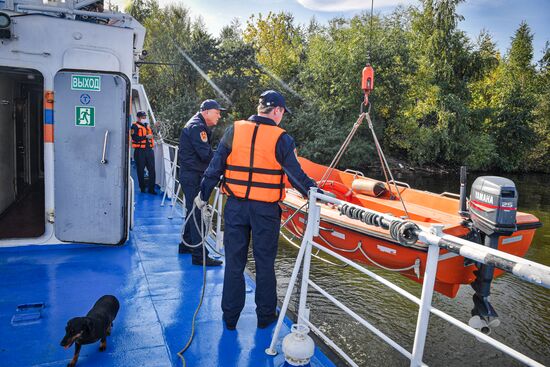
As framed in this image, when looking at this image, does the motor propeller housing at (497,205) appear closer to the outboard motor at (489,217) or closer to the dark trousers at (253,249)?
the outboard motor at (489,217)

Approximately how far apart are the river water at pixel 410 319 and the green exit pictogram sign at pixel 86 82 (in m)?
2.77

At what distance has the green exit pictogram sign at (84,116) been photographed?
375 centimetres

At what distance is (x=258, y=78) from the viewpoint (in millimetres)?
24125

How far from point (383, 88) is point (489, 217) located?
64.4 ft

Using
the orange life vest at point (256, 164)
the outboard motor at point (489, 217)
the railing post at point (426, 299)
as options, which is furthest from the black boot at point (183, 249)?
the railing post at point (426, 299)

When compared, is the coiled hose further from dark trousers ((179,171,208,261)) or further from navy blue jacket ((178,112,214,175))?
dark trousers ((179,171,208,261))

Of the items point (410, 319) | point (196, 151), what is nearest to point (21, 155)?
point (196, 151)

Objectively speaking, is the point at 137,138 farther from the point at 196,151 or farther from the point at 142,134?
the point at 196,151

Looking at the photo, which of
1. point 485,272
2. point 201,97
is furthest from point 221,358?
Result: point 201,97

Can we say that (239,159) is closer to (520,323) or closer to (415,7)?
(520,323)

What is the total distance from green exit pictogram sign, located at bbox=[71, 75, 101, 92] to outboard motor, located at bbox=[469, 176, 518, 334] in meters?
3.39

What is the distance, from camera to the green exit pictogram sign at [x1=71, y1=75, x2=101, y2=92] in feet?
12.1

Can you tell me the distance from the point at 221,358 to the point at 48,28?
3.14m

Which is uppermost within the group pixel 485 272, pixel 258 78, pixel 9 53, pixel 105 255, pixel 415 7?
pixel 415 7
